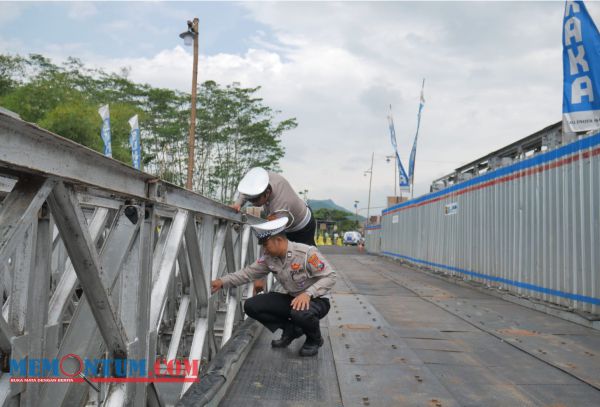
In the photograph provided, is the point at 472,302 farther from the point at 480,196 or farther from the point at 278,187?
the point at 278,187

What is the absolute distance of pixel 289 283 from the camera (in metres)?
4.32

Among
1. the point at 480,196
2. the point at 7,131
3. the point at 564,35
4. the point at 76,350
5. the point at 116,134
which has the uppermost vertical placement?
the point at 116,134

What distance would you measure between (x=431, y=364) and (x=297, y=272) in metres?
1.30

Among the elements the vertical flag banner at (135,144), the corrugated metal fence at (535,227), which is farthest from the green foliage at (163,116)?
the corrugated metal fence at (535,227)

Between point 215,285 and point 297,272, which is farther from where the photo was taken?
point 297,272

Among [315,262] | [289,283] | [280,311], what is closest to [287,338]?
[280,311]

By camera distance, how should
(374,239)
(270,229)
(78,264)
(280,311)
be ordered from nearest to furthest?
(78,264)
(270,229)
(280,311)
(374,239)

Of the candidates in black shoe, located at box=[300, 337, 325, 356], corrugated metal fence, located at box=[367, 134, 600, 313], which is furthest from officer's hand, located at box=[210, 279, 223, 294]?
corrugated metal fence, located at box=[367, 134, 600, 313]

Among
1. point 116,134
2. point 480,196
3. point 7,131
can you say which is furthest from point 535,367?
point 116,134

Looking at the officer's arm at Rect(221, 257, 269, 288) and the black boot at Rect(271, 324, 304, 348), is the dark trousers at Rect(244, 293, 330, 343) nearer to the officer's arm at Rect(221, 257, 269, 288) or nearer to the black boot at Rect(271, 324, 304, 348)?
the black boot at Rect(271, 324, 304, 348)

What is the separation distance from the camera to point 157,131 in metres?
34.3

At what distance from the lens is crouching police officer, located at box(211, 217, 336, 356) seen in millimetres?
4117

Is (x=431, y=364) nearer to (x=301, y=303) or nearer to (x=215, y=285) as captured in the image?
(x=301, y=303)

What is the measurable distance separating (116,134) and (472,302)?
24588 millimetres
